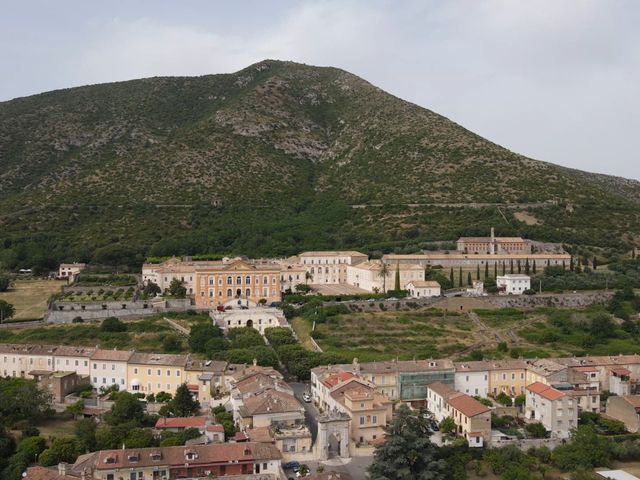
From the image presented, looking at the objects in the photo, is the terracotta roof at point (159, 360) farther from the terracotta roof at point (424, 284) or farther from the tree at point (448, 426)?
the terracotta roof at point (424, 284)

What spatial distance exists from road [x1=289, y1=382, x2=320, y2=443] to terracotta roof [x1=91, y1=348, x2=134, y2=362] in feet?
34.8

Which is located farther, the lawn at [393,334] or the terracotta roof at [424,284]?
the terracotta roof at [424,284]

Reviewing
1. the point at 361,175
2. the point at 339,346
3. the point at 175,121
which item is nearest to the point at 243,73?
the point at 175,121

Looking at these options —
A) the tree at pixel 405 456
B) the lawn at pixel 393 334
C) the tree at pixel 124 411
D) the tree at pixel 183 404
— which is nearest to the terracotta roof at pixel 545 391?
the tree at pixel 405 456

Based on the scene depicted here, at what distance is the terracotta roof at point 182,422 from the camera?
114 feet

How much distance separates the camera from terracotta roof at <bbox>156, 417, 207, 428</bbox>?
1373 inches

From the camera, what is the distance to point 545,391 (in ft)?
125

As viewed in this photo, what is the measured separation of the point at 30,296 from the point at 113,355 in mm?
24742

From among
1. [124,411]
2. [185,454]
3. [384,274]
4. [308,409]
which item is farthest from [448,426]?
[384,274]

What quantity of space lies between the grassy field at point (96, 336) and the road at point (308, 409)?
9863mm

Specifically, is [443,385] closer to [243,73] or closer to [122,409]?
[122,409]

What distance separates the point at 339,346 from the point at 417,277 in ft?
66.9

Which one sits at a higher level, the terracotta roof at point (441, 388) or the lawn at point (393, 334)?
the lawn at point (393, 334)

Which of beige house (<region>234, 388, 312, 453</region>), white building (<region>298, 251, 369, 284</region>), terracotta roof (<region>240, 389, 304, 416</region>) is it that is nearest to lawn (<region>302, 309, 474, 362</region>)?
terracotta roof (<region>240, 389, 304, 416</region>)
